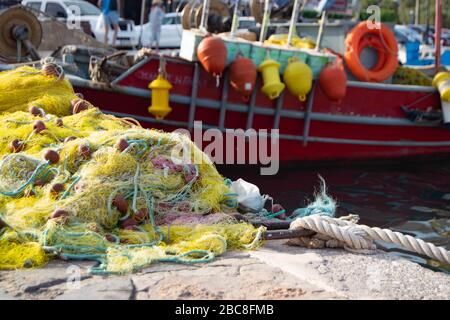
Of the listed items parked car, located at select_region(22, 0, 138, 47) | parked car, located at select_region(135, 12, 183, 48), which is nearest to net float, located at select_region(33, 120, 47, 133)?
parked car, located at select_region(22, 0, 138, 47)

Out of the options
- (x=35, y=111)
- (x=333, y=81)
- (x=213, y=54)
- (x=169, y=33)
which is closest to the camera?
(x=35, y=111)

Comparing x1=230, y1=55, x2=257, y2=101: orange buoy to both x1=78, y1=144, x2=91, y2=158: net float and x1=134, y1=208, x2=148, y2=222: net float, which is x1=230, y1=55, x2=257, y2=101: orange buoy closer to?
x1=78, y1=144, x2=91, y2=158: net float

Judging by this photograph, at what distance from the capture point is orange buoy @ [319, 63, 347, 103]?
9.71 meters

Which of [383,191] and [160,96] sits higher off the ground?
[160,96]

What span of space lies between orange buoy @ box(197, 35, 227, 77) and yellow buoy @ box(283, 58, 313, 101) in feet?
3.46

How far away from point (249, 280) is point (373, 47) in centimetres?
864

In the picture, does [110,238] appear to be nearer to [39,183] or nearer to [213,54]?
[39,183]

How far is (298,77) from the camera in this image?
9469 mm

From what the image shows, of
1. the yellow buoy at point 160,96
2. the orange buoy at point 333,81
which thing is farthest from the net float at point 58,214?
the orange buoy at point 333,81

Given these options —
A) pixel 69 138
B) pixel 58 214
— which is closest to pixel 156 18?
pixel 69 138

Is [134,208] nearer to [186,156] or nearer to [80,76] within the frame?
[186,156]

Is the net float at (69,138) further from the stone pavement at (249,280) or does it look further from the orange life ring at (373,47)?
the orange life ring at (373,47)

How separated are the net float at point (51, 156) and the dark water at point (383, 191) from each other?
3726 millimetres
